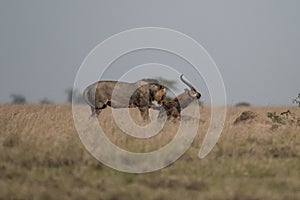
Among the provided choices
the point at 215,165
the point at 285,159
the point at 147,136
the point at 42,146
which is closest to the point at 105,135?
the point at 147,136

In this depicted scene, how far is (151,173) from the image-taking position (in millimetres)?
7020

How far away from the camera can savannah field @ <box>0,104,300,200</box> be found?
602 cm

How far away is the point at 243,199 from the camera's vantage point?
588cm

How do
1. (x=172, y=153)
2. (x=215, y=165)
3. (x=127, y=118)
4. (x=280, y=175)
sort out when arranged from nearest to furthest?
(x=280, y=175), (x=215, y=165), (x=172, y=153), (x=127, y=118)

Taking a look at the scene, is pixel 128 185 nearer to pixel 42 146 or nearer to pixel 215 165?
pixel 215 165

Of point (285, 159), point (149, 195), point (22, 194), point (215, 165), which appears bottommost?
point (22, 194)

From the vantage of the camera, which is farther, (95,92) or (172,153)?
(95,92)

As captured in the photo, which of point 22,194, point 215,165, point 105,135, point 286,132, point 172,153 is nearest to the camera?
point 22,194

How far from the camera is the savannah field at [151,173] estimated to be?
237 inches

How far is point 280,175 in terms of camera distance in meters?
7.02

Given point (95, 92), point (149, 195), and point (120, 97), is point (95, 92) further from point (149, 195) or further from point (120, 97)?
point (149, 195)

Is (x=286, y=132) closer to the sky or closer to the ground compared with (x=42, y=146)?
→ closer to the sky

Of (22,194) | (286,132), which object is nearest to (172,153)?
(22,194)

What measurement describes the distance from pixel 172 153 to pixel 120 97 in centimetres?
581
